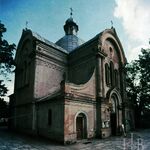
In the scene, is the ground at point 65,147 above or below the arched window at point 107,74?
below

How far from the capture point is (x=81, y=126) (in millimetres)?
15500

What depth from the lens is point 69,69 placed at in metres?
22.5

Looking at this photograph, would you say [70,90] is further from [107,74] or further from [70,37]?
[70,37]

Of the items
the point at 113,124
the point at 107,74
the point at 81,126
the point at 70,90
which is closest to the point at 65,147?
the point at 81,126

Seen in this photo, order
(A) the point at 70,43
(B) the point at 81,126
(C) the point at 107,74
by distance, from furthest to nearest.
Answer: (A) the point at 70,43, (C) the point at 107,74, (B) the point at 81,126

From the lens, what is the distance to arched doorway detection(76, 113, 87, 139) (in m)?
15.2

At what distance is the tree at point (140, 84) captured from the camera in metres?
28.6

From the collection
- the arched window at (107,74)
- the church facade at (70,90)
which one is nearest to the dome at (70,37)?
the church facade at (70,90)

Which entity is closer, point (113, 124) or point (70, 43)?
point (113, 124)

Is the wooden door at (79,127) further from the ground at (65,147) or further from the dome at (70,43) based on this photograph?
the dome at (70,43)

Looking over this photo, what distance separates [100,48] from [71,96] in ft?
25.3

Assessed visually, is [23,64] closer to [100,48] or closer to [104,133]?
[100,48]

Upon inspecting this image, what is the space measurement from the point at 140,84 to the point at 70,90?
19431 millimetres

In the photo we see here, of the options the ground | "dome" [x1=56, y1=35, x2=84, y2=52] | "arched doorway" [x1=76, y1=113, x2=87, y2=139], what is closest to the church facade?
"arched doorway" [x1=76, y1=113, x2=87, y2=139]
